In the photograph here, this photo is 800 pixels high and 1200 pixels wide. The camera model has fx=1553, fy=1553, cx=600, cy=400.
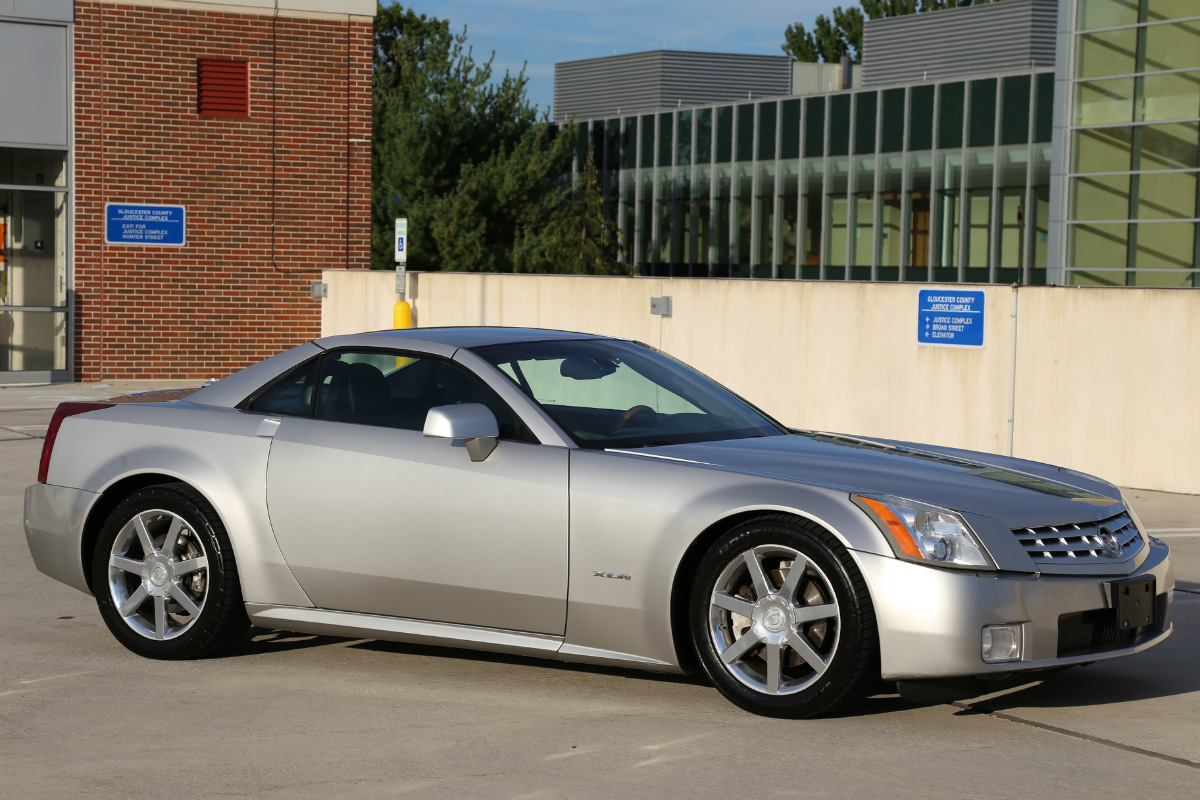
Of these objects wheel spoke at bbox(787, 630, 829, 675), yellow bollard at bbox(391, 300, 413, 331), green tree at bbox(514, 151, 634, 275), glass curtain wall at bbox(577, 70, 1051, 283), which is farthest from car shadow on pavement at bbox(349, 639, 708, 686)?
green tree at bbox(514, 151, 634, 275)

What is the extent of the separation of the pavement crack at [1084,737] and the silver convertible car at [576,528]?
0.19 meters

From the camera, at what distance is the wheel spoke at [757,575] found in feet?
17.3

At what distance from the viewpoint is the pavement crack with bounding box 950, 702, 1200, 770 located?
4.94m

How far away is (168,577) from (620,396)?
198 cm

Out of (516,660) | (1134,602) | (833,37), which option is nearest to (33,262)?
(516,660)

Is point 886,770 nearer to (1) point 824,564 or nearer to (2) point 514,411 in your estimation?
(1) point 824,564

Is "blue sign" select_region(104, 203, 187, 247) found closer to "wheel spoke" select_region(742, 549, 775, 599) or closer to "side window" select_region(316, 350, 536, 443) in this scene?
"side window" select_region(316, 350, 536, 443)

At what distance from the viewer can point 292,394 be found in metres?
6.40

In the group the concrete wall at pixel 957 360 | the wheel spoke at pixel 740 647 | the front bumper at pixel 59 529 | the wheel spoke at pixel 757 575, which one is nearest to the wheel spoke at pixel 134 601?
the front bumper at pixel 59 529

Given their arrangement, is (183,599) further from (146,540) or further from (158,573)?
(146,540)

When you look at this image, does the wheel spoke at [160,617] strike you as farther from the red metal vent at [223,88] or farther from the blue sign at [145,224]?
the red metal vent at [223,88]

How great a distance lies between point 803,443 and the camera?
6105 mm

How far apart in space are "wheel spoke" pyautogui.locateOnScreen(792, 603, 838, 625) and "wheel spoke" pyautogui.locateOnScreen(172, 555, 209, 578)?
2463mm

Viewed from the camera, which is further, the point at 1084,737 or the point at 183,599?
the point at 183,599
